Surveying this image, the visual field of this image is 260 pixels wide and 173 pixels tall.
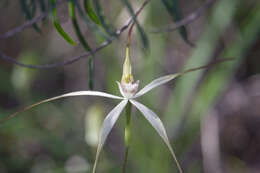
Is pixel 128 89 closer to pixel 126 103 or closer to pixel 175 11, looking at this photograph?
pixel 126 103

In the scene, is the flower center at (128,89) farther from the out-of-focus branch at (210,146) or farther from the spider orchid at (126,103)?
the out-of-focus branch at (210,146)

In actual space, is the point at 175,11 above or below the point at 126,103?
above

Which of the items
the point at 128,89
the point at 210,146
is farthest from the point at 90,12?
the point at 210,146

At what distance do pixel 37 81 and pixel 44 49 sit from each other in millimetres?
187

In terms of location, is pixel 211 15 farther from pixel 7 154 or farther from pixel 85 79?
pixel 7 154

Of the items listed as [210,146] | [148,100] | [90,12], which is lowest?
[90,12]

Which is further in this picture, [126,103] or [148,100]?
[148,100]

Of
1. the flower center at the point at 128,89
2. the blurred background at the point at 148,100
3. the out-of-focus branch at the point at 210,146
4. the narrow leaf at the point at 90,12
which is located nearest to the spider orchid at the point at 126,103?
the flower center at the point at 128,89

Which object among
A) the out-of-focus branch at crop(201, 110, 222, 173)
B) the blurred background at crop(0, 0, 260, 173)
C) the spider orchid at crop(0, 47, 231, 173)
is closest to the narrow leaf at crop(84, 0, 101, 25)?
the spider orchid at crop(0, 47, 231, 173)

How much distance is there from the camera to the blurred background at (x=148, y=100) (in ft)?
5.29

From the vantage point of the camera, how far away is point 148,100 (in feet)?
5.63

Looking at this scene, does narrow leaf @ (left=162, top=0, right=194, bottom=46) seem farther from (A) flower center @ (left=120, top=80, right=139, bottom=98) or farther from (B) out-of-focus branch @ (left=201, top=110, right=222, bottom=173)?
(B) out-of-focus branch @ (left=201, top=110, right=222, bottom=173)

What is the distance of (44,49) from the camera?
205 centimetres

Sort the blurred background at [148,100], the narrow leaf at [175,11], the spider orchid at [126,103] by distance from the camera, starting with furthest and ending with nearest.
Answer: the blurred background at [148,100]
the narrow leaf at [175,11]
the spider orchid at [126,103]
